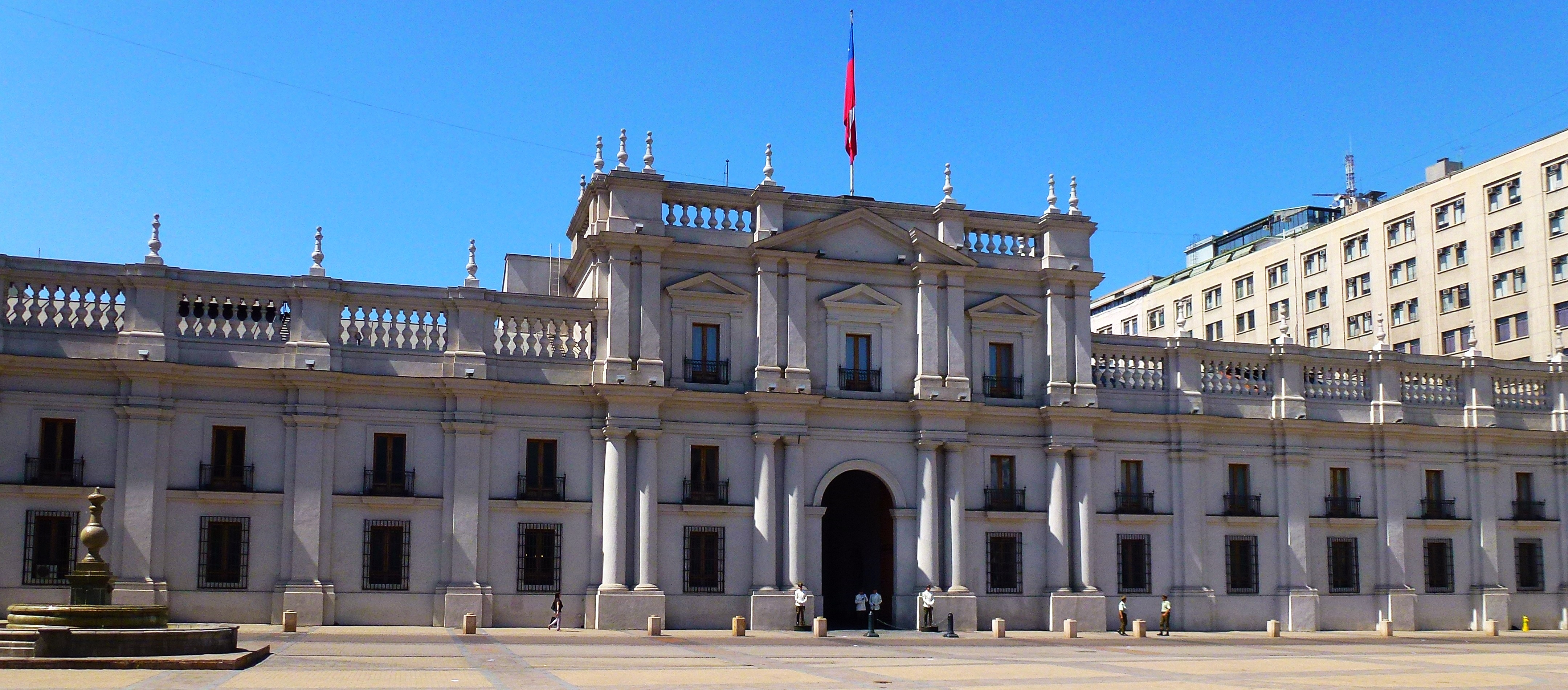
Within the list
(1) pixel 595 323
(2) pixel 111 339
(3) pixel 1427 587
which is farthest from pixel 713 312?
(3) pixel 1427 587

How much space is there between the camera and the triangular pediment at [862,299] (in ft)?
144

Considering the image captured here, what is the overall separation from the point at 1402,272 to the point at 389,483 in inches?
2121

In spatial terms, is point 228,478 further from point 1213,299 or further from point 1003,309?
point 1213,299

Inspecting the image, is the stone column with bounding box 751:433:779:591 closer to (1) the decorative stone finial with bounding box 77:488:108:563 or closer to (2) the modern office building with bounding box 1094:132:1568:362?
(2) the modern office building with bounding box 1094:132:1568:362

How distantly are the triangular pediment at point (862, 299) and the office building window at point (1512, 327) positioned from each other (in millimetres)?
35129

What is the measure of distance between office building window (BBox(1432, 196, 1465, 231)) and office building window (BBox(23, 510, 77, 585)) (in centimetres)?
6018

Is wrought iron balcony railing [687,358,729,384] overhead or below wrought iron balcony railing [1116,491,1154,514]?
overhead

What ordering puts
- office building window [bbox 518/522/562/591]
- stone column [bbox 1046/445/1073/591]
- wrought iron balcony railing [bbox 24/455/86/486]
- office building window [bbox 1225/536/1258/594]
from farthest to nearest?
office building window [bbox 1225/536/1258/594] < stone column [bbox 1046/445/1073/591] < office building window [bbox 518/522/562/591] < wrought iron balcony railing [bbox 24/455/86/486]

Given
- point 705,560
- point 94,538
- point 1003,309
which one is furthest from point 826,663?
point 1003,309

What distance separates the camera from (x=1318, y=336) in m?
78.4

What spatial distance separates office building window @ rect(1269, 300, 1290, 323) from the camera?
80.4 meters

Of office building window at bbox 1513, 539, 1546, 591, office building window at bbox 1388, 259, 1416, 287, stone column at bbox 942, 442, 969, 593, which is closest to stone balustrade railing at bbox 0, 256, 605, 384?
stone column at bbox 942, 442, 969, 593

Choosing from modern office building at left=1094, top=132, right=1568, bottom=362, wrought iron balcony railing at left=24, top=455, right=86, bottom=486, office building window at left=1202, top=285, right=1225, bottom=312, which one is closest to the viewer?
wrought iron balcony railing at left=24, top=455, right=86, bottom=486

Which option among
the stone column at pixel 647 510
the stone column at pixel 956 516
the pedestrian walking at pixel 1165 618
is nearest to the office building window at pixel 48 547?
the stone column at pixel 647 510
